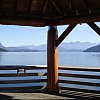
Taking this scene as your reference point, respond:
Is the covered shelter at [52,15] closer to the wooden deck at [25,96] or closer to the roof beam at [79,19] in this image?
the roof beam at [79,19]

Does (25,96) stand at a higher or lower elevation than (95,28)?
lower

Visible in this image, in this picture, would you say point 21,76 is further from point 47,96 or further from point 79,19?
point 79,19

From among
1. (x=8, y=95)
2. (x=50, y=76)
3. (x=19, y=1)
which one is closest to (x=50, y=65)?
(x=50, y=76)

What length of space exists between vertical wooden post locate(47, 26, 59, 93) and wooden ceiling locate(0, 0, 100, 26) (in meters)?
0.37

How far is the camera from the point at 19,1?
25.9 feet

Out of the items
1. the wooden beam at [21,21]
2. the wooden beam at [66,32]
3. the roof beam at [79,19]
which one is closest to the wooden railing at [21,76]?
the wooden beam at [66,32]

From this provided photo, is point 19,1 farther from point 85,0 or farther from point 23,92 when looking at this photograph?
point 23,92

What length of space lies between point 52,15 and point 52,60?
59.8 inches

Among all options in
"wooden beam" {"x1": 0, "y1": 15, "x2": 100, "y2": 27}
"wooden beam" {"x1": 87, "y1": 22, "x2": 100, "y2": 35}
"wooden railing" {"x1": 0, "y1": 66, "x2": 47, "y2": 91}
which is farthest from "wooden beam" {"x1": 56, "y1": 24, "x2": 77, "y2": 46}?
"wooden railing" {"x1": 0, "y1": 66, "x2": 47, "y2": 91}

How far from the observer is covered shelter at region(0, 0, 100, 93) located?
7.69 metres

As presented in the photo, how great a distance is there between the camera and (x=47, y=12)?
846cm

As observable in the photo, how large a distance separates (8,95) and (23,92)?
29.6 inches

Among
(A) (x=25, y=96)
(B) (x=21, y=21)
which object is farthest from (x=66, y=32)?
(A) (x=25, y=96)

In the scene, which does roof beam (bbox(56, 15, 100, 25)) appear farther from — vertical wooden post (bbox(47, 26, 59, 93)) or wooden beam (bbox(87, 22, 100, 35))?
vertical wooden post (bbox(47, 26, 59, 93))
